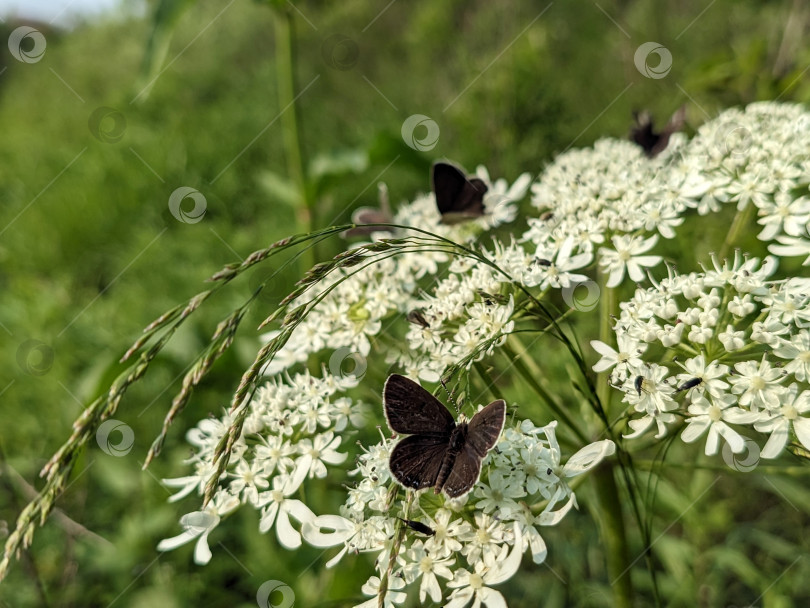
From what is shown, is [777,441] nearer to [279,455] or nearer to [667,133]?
[279,455]

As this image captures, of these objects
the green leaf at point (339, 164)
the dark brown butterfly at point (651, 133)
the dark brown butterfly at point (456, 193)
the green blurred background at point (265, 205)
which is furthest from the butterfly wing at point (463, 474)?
the green leaf at point (339, 164)

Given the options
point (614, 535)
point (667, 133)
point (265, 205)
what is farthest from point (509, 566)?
point (265, 205)

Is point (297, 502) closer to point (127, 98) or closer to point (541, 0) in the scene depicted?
point (541, 0)

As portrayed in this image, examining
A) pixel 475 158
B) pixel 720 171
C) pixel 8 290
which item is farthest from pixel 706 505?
pixel 8 290

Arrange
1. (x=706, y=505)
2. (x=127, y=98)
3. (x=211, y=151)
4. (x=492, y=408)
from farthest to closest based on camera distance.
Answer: (x=127, y=98) → (x=211, y=151) → (x=706, y=505) → (x=492, y=408)

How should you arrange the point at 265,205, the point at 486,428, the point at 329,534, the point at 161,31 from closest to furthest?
the point at 486,428
the point at 329,534
the point at 161,31
the point at 265,205

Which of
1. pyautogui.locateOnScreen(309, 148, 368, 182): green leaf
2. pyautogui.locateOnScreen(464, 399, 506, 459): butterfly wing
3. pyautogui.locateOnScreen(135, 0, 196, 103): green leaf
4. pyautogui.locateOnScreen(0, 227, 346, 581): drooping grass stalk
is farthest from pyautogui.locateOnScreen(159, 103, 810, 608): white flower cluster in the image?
pyautogui.locateOnScreen(135, 0, 196, 103): green leaf

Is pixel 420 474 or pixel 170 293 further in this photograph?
pixel 170 293

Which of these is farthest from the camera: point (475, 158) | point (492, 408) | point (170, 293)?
point (170, 293)
